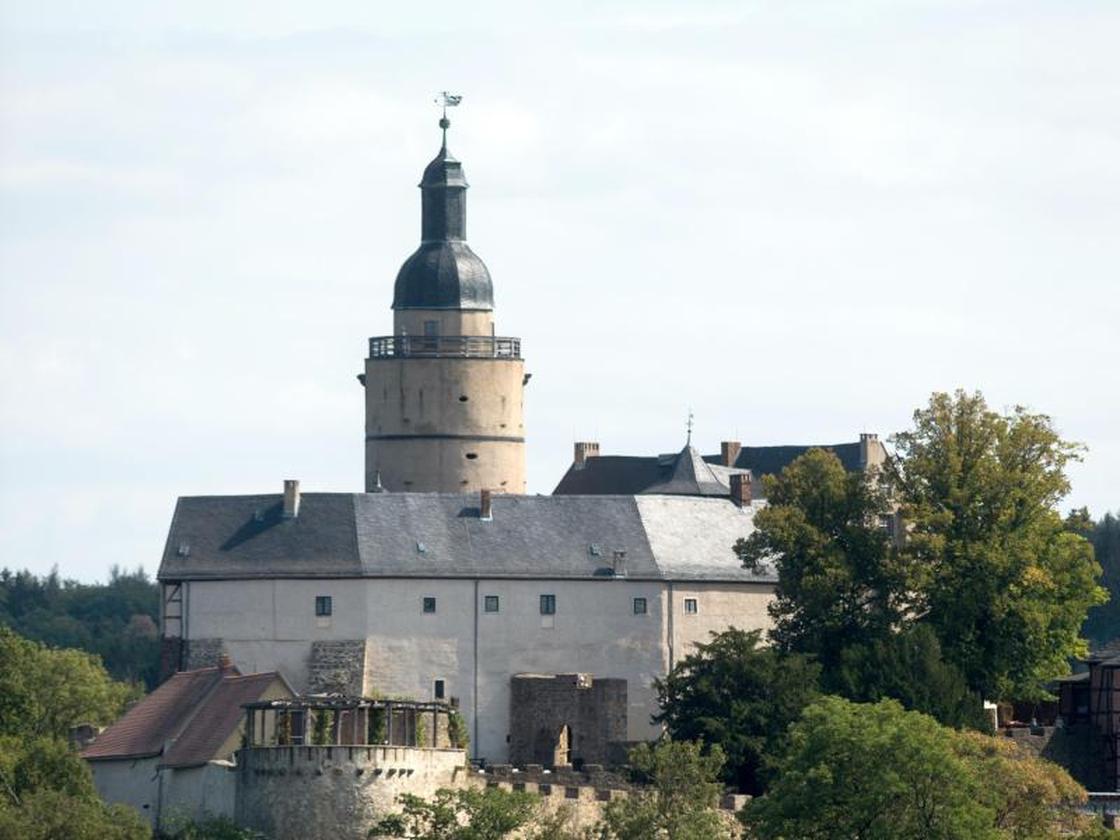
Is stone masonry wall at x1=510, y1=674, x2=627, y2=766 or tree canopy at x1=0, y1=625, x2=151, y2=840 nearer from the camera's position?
tree canopy at x1=0, y1=625, x2=151, y2=840

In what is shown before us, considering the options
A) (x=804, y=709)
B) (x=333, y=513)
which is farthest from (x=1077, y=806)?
(x=333, y=513)

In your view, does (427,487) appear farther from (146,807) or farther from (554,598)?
(146,807)

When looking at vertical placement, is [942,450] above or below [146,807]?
above

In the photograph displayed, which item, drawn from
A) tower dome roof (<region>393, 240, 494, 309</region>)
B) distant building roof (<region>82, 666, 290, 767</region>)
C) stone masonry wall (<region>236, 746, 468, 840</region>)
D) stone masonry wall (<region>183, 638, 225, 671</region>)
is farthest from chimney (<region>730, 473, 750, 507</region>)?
stone masonry wall (<region>236, 746, 468, 840</region>)

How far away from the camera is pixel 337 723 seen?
287ft

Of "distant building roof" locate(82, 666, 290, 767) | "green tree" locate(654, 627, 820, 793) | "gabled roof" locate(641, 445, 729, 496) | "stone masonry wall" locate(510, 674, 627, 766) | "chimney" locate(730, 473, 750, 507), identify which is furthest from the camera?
"gabled roof" locate(641, 445, 729, 496)

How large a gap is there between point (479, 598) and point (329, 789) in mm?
19010

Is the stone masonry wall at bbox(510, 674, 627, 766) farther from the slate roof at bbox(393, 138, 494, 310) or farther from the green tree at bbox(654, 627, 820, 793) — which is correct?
the slate roof at bbox(393, 138, 494, 310)

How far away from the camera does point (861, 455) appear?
12850 centimetres

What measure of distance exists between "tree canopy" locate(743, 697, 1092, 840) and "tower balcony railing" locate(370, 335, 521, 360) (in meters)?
30.1

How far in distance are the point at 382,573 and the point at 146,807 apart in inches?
524

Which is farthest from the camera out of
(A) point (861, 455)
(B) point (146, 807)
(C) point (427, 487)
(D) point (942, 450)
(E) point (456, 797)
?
(A) point (861, 455)

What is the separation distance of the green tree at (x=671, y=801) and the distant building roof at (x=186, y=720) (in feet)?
28.7

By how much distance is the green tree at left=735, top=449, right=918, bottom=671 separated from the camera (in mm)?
101625
